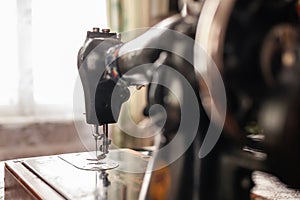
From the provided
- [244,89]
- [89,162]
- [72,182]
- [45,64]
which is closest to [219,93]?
[244,89]

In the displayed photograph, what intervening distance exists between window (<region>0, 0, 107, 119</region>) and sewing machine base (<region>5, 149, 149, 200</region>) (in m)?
1.32

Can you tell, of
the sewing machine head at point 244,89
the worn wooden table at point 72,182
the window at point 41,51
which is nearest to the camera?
the sewing machine head at point 244,89

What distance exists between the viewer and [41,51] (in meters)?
2.48

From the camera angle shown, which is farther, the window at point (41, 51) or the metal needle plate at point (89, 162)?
the window at point (41, 51)

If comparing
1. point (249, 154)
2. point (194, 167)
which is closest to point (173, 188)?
point (194, 167)

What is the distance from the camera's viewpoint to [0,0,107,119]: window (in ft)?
7.88

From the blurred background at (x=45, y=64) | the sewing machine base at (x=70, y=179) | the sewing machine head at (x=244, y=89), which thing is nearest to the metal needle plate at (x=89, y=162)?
the sewing machine base at (x=70, y=179)

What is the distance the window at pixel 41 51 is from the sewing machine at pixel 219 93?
1.70 metres

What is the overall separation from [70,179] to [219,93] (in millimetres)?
568

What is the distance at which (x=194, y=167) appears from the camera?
623mm

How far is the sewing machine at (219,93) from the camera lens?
0.44 m

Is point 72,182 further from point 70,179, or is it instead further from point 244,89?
point 244,89

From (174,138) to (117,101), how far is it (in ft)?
1.30

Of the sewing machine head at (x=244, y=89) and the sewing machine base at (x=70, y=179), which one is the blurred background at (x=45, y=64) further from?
the sewing machine head at (x=244, y=89)
